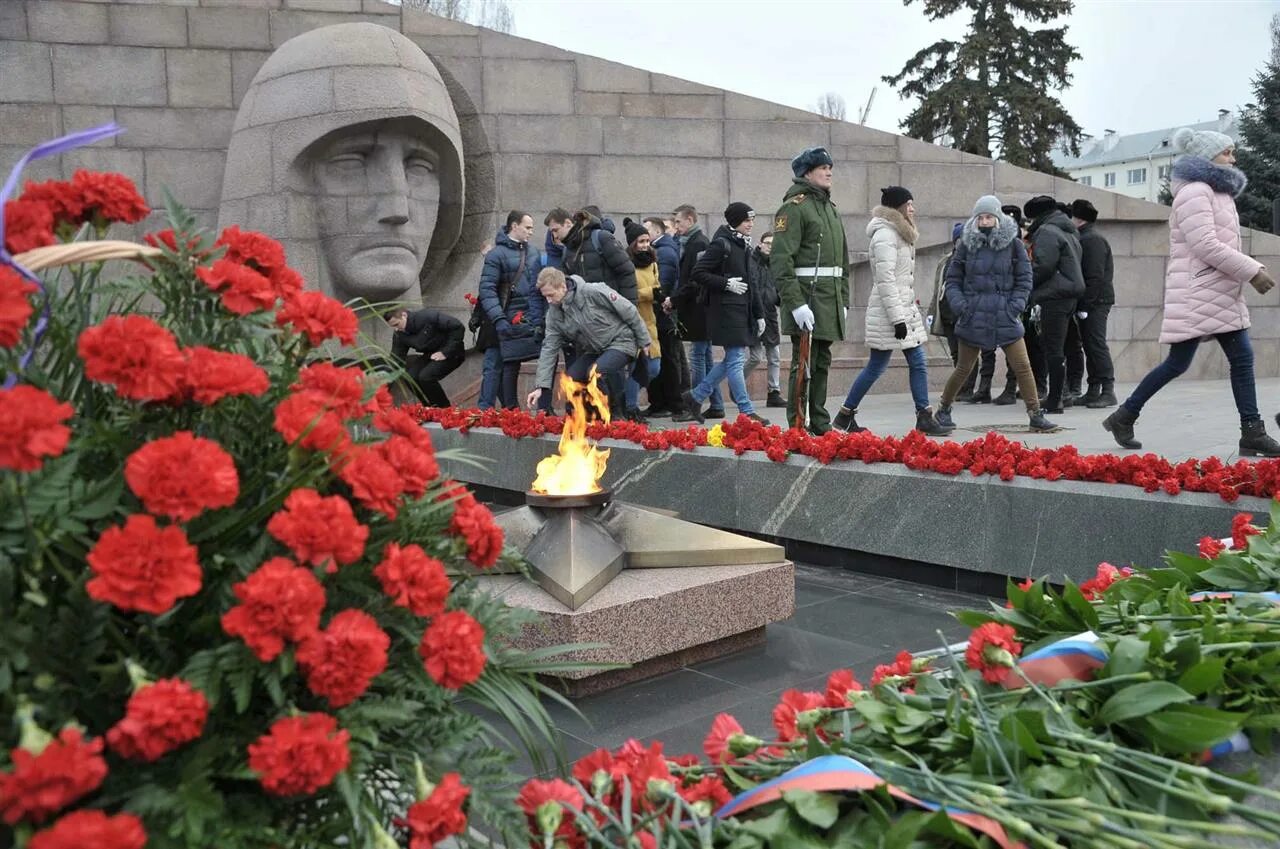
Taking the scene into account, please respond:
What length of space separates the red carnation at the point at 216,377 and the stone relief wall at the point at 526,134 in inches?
451

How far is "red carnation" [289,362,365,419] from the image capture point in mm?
1527

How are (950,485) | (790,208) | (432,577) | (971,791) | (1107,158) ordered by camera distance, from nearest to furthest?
(432,577) < (971,791) < (950,485) < (790,208) < (1107,158)

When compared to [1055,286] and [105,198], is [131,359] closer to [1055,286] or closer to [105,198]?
[105,198]

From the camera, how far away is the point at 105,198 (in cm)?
158

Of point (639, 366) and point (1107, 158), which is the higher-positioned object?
point (1107, 158)

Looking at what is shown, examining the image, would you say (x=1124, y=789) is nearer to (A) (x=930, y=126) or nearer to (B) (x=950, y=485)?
(B) (x=950, y=485)

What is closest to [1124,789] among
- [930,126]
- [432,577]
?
[432,577]

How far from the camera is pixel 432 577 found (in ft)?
4.58

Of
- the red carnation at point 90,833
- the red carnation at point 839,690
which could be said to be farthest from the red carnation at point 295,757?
the red carnation at point 839,690

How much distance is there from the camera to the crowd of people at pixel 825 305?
6445 millimetres

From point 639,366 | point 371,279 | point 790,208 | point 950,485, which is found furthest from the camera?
point 371,279

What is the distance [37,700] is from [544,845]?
0.67m

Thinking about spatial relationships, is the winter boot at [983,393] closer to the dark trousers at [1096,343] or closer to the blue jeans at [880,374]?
the dark trousers at [1096,343]

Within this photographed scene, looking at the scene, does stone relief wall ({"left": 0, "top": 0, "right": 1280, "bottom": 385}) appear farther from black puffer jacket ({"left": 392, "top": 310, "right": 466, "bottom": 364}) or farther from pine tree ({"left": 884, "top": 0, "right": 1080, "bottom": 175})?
pine tree ({"left": 884, "top": 0, "right": 1080, "bottom": 175})
